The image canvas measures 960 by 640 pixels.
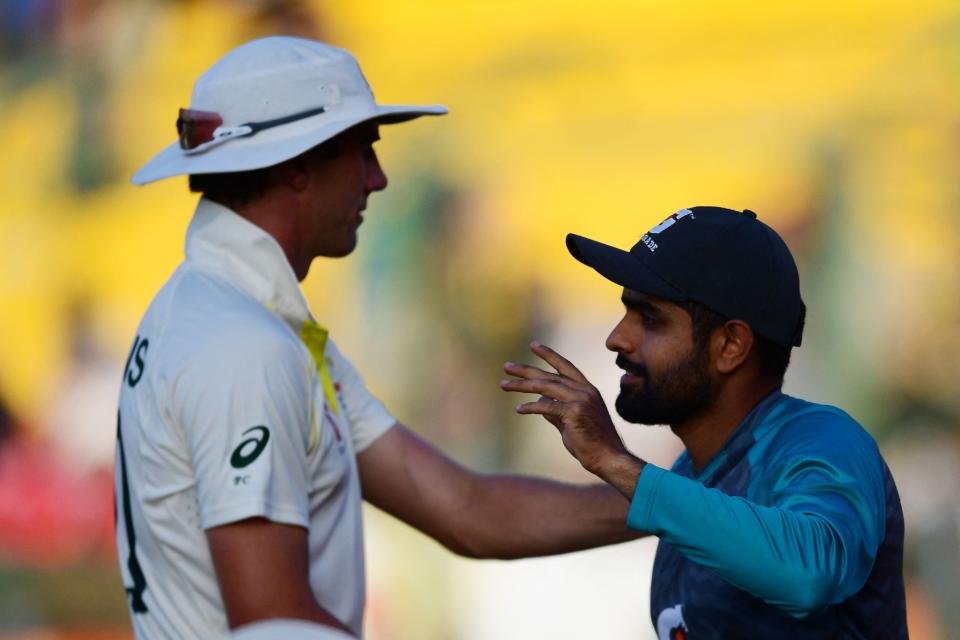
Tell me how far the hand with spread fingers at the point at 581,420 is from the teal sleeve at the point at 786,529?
65 millimetres

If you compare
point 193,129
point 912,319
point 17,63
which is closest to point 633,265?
point 193,129

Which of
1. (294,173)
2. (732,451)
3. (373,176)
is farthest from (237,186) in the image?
(732,451)

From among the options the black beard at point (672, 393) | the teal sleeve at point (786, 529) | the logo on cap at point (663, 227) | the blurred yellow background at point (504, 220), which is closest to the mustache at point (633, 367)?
the black beard at point (672, 393)

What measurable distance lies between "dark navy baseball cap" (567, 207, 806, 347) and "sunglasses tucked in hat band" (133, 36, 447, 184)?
0.63 metres

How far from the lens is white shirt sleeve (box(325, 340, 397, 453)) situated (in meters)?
3.16

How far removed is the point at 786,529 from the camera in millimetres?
2109

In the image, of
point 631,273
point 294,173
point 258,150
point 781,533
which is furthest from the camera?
point 294,173

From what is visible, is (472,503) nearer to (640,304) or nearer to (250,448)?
(640,304)

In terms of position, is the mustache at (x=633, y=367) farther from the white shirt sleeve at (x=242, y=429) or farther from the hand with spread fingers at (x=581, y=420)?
the white shirt sleeve at (x=242, y=429)

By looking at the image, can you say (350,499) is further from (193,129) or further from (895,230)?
(895,230)

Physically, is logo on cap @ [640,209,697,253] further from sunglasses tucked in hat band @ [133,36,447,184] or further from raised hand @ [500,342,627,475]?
sunglasses tucked in hat band @ [133,36,447,184]

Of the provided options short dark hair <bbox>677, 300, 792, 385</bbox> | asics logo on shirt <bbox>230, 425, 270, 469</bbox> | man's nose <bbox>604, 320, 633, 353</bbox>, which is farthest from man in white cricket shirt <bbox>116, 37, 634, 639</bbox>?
short dark hair <bbox>677, 300, 792, 385</bbox>

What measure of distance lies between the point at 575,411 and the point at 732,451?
0.34 meters

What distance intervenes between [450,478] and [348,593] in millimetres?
667
